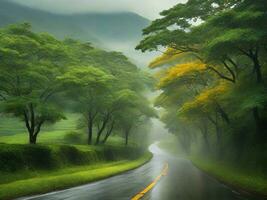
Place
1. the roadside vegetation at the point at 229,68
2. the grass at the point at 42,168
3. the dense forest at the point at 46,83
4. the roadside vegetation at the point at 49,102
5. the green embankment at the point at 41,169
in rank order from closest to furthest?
1. the green embankment at the point at 41,169
2. the grass at the point at 42,168
3. the roadside vegetation at the point at 229,68
4. the roadside vegetation at the point at 49,102
5. the dense forest at the point at 46,83

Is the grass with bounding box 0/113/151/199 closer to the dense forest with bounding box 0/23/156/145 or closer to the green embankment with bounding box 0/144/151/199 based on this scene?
the green embankment with bounding box 0/144/151/199

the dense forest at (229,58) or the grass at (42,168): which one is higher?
the dense forest at (229,58)

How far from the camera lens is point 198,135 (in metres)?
69.8

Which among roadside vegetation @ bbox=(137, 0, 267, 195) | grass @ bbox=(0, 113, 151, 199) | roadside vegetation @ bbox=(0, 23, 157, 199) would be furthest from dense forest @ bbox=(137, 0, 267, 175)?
grass @ bbox=(0, 113, 151, 199)

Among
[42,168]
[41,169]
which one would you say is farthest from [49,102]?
[41,169]

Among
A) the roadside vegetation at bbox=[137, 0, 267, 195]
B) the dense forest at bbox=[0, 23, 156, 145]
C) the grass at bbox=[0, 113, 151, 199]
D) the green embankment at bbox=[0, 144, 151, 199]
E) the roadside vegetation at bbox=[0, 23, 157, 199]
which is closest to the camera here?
the green embankment at bbox=[0, 144, 151, 199]

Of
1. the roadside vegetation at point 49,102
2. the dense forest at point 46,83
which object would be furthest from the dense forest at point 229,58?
the roadside vegetation at point 49,102

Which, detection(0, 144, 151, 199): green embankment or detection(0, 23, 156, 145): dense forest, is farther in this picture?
detection(0, 23, 156, 145): dense forest

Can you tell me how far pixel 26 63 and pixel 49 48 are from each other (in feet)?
10.2

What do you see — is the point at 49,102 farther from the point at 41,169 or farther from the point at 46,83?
the point at 41,169

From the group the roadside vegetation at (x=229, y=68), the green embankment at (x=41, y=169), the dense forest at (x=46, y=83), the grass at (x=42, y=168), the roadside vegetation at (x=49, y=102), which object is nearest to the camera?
the green embankment at (x=41, y=169)

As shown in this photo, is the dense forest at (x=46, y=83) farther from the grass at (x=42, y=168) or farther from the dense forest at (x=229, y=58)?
the dense forest at (x=229, y=58)

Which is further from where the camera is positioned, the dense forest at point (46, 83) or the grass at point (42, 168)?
the dense forest at point (46, 83)

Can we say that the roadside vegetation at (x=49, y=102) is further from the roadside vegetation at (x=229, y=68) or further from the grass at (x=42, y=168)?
the roadside vegetation at (x=229, y=68)
